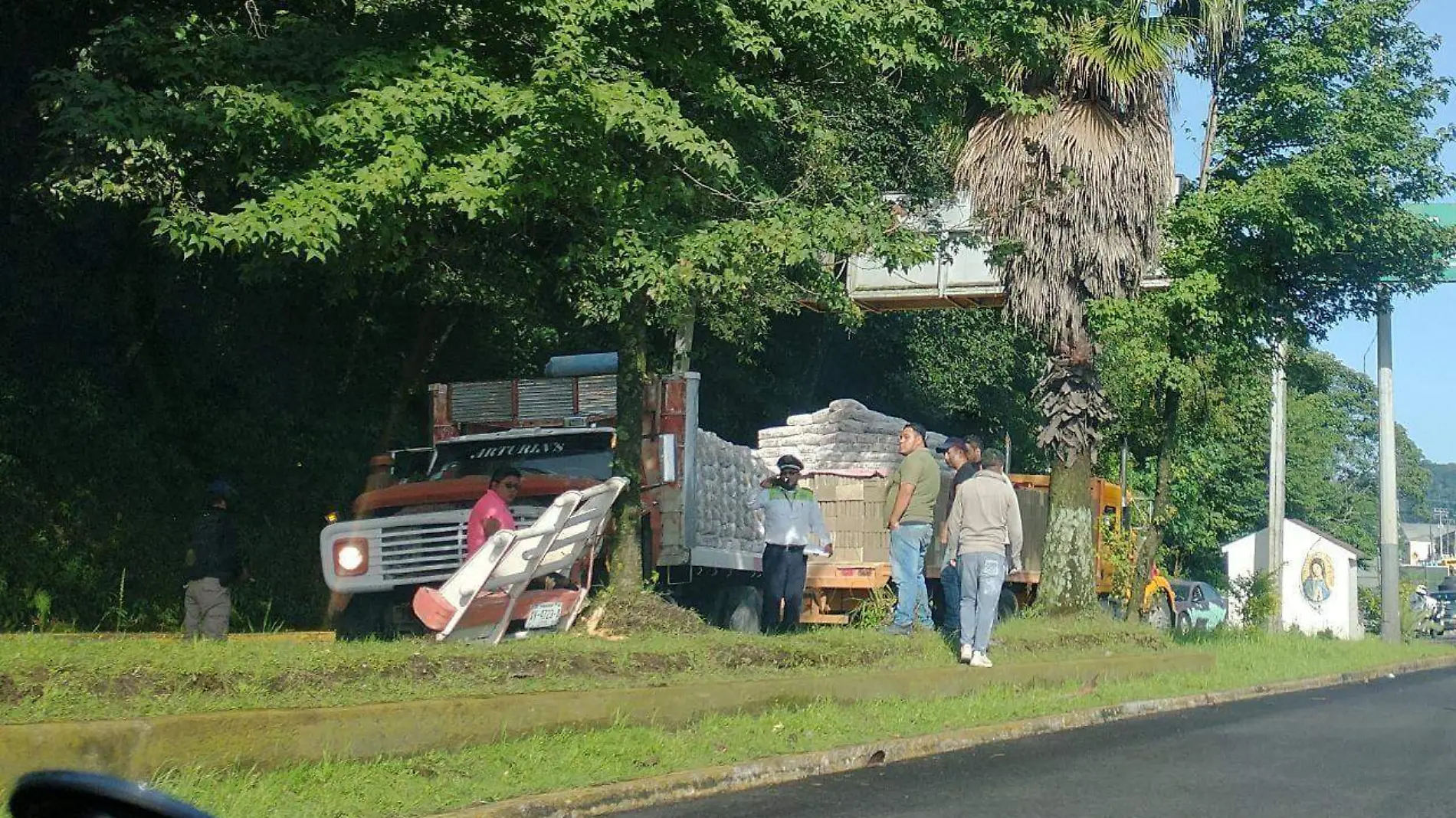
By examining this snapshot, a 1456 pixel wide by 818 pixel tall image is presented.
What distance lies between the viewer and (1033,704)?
12.6 meters

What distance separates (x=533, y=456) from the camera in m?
16.3

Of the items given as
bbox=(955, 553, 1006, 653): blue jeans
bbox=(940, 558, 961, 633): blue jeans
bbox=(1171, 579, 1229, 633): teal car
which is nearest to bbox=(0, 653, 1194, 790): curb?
bbox=(955, 553, 1006, 653): blue jeans

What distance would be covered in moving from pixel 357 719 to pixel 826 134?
7271 mm

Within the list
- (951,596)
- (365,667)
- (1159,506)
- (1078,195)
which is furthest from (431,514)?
(1159,506)

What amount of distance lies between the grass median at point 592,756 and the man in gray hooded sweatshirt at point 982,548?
0.42m

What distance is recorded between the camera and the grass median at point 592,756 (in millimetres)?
7125

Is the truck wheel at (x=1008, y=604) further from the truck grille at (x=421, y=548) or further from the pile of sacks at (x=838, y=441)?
the truck grille at (x=421, y=548)

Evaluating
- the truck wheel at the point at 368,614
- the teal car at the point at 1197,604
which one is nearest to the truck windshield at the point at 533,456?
the truck wheel at the point at 368,614

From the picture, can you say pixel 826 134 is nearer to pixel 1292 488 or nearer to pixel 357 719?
pixel 357 719

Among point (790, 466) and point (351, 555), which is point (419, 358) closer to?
point (790, 466)

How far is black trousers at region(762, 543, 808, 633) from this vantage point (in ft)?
52.7

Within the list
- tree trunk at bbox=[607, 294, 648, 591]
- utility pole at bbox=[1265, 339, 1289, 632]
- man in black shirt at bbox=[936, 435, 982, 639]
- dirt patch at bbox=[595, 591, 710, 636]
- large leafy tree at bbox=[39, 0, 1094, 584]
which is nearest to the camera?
large leafy tree at bbox=[39, 0, 1094, 584]

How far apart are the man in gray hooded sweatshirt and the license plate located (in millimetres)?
3360

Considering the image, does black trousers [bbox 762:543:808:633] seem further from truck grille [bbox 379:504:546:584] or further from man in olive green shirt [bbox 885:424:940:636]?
truck grille [bbox 379:504:546:584]
